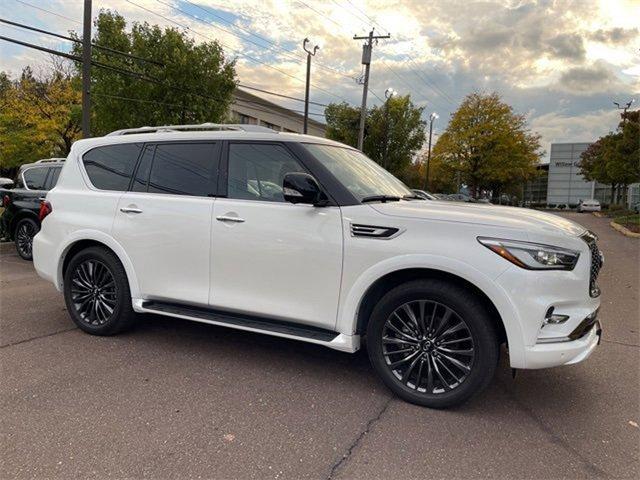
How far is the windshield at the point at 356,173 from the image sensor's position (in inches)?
152

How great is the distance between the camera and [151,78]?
18078 mm

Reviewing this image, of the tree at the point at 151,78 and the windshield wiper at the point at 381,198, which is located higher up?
the tree at the point at 151,78

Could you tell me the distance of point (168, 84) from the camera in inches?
719

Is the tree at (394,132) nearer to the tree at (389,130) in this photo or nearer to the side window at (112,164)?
the tree at (389,130)

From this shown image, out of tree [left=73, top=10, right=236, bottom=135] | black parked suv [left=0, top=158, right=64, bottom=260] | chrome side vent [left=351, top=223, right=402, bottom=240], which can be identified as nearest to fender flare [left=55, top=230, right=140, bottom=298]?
chrome side vent [left=351, top=223, right=402, bottom=240]

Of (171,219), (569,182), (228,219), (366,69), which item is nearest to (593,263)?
(228,219)

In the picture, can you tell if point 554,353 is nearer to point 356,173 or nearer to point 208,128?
point 356,173

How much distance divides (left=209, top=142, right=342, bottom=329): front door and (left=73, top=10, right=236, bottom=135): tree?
15818 millimetres

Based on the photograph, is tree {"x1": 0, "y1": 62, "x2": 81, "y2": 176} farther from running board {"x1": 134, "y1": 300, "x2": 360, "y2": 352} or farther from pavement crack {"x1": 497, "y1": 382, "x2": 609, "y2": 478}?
pavement crack {"x1": 497, "y1": 382, "x2": 609, "y2": 478}

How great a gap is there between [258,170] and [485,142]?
3848 centimetres

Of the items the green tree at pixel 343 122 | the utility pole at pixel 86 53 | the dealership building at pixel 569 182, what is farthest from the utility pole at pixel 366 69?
the dealership building at pixel 569 182

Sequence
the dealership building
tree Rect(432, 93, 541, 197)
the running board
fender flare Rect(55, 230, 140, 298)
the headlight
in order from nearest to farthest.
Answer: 1. the headlight
2. the running board
3. fender flare Rect(55, 230, 140, 298)
4. tree Rect(432, 93, 541, 197)
5. the dealership building

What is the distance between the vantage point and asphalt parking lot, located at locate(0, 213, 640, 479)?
2.73 metres

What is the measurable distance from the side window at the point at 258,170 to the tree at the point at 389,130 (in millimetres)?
30863
